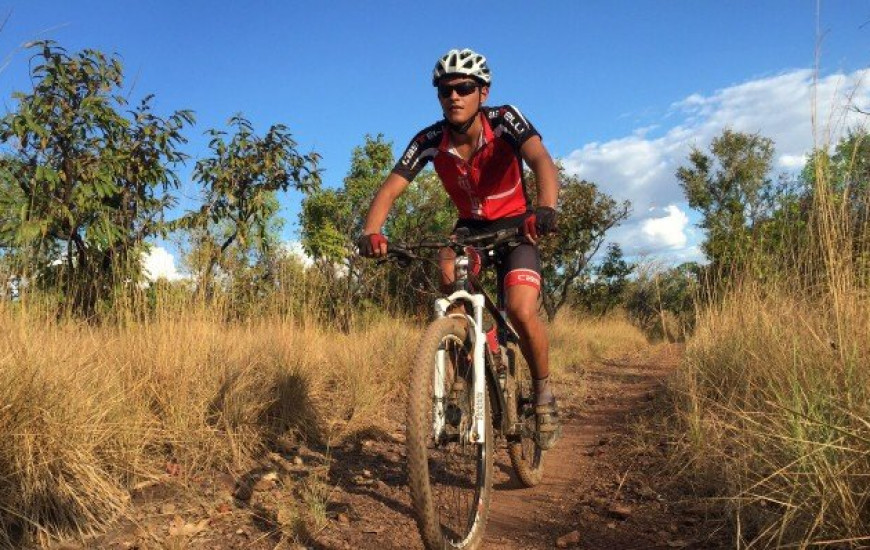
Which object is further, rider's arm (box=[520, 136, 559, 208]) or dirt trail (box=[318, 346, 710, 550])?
rider's arm (box=[520, 136, 559, 208])

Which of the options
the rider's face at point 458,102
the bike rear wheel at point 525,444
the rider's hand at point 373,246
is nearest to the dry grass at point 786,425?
the bike rear wheel at point 525,444

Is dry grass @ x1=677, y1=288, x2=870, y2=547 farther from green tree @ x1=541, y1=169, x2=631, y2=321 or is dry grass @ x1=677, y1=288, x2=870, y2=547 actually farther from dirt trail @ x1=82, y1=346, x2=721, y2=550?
green tree @ x1=541, y1=169, x2=631, y2=321

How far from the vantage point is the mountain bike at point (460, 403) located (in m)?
2.20

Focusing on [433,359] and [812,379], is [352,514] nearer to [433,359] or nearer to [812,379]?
[433,359]

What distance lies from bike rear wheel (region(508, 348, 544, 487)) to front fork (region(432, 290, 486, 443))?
2.35 ft

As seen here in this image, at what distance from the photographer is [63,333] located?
356cm

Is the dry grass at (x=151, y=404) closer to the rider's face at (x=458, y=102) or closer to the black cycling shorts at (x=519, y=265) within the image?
the black cycling shorts at (x=519, y=265)

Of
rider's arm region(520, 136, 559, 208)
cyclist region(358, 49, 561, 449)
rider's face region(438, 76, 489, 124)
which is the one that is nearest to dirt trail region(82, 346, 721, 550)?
cyclist region(358, 49, 561, 449)

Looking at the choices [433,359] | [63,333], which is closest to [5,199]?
[63,333]

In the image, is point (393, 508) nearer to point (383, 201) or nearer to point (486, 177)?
point (383, 201)

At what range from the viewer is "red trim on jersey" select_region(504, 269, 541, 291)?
10.0 feet

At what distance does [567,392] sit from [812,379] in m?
4.31

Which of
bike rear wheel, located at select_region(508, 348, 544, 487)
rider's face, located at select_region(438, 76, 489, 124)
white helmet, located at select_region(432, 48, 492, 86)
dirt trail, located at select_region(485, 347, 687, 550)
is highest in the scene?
white helmet, located at select_region(432, 48, 492, 86)

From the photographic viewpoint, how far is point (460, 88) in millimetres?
3119
